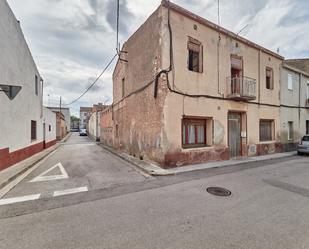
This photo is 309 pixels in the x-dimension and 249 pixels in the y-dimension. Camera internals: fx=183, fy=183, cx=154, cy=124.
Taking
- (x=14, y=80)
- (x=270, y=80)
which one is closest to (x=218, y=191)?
(x=14, y=80)

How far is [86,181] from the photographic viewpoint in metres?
6.08

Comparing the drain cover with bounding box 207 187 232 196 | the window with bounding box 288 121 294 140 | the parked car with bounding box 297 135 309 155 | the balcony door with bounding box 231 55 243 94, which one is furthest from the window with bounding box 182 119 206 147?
the window with bounding box 288 121 294 140

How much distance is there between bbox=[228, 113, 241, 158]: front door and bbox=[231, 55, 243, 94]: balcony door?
1.47 metres

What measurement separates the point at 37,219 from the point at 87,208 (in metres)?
0.93

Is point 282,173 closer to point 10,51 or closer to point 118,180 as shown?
point 118,180

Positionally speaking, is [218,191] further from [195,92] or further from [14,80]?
[14,80]

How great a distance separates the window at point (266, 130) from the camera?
12422 mm

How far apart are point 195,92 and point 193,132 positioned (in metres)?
1.99

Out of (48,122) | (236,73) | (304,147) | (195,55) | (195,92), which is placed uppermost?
(195,55)

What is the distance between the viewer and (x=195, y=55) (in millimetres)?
9289

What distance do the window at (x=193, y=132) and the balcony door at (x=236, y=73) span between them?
2554 mm

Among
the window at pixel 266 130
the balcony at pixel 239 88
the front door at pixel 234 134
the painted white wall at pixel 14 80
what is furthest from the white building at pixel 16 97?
the window at pixel 266 130

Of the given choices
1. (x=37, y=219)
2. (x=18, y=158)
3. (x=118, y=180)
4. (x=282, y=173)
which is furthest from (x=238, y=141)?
(x=18, y=158)

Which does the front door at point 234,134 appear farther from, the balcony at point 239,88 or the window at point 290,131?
the window at point 290,131
